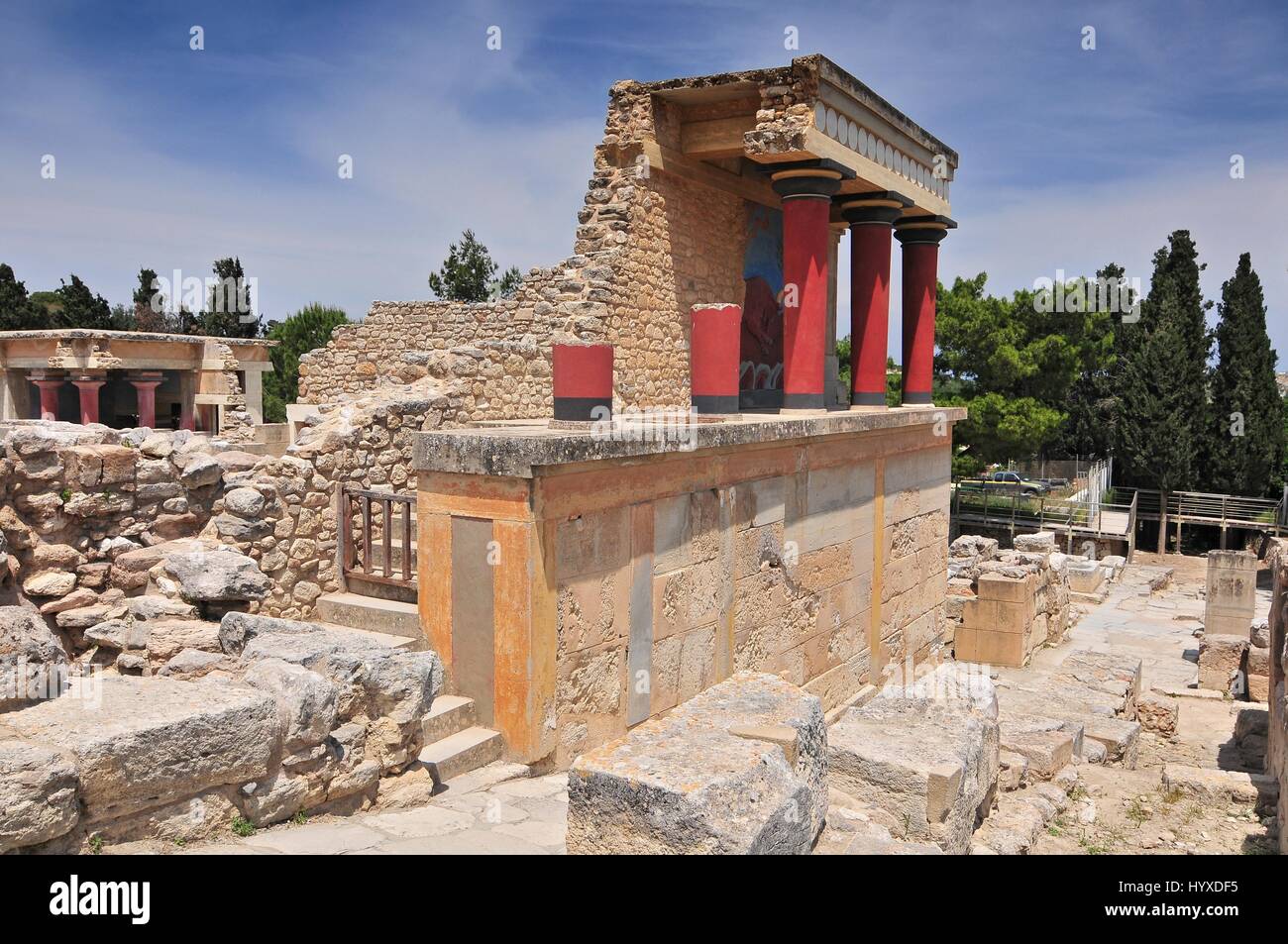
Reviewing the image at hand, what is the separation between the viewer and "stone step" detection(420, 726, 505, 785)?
18.2ft

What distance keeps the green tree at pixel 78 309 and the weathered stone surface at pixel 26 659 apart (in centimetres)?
3695

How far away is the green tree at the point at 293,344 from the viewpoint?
117 feet

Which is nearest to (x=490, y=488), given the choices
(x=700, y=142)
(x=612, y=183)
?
(x=612, y=183)

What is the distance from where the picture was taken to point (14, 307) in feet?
113

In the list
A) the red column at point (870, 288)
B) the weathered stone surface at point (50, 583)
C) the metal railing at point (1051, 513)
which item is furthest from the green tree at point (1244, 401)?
the weathered stone surface at point (50, 583)

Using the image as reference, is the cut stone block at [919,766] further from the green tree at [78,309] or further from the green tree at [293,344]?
the green tree at [78,309]

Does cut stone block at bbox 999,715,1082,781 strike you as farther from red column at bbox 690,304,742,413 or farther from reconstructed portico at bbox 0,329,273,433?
reconstructed portico at bbox 0,329,273,433

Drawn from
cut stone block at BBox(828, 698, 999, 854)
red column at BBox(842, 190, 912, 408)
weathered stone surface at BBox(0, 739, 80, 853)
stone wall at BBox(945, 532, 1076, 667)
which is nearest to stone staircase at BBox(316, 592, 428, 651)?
cut stone block at BBox(828, 698, 999, 854)

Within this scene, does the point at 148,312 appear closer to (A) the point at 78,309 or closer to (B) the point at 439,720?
(A) the point at 78,309

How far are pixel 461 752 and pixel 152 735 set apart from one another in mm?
2257

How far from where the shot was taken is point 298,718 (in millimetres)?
4277

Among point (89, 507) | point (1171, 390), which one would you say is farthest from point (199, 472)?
point (1171, 390)
